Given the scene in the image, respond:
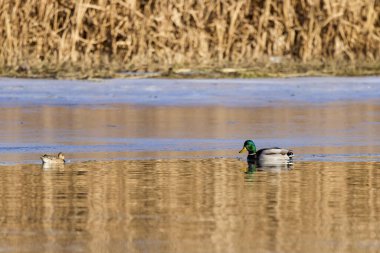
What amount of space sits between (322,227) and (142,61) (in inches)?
493

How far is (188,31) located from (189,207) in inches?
473

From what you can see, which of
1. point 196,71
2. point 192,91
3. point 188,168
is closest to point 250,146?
point 188,168

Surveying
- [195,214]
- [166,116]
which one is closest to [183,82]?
[166,116]

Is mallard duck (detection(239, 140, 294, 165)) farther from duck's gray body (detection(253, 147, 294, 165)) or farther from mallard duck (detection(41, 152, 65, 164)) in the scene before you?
mallard duck (detection(41, 152, 65, 164))

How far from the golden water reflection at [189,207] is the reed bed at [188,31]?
30.8 ft

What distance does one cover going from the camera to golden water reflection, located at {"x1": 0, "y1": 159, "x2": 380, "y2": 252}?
A: 6.74 meters

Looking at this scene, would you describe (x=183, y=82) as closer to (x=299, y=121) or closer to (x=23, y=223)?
(x=299, y=121)

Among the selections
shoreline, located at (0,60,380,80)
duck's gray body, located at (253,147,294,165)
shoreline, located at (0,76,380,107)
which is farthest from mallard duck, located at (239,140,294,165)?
shoreline, located at (0,60,380,80)

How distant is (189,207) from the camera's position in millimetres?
8016

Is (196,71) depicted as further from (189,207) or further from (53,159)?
(189,207)

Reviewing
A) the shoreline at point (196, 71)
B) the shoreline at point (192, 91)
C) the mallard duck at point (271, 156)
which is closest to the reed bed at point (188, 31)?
the shoreline at point (196, 71)

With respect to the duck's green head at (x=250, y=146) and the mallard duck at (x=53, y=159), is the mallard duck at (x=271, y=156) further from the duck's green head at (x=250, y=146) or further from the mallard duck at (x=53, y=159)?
Result: the mallard duck at (x=53, y=159)

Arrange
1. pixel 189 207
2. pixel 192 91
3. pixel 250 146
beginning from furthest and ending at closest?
pixel 192 91 < pixel 250 146 < pixel 189 207

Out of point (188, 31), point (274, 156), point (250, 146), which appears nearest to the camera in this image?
point (274, 156)
